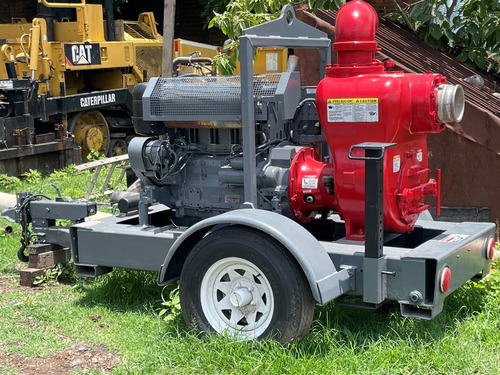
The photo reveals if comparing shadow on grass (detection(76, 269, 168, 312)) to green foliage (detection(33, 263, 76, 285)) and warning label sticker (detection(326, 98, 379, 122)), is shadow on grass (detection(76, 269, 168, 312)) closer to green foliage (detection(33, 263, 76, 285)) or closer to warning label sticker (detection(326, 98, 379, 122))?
green foliage (detection(33, 263, 76, 285))

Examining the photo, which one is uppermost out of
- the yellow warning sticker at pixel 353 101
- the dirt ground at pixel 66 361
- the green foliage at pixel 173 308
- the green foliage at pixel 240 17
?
the green foliage at pixel 240 17

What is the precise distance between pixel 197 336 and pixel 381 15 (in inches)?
221

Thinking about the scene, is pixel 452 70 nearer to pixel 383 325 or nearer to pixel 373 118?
pixel 373 118

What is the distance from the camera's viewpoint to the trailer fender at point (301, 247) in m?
3.96

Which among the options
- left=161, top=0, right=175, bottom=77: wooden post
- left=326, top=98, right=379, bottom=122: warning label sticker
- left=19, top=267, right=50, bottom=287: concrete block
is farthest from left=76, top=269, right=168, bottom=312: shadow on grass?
left=161, top=0, right=175, bottom=77: wooden post

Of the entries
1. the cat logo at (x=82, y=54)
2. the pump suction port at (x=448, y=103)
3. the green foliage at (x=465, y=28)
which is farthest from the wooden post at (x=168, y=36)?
the pump suction port at (x=448, y=103)

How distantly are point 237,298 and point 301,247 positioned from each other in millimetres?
506

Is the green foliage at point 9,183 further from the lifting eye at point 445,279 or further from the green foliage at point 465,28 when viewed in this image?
the lifting eye at point 445,279

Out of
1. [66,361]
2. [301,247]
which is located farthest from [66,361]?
[301,247]

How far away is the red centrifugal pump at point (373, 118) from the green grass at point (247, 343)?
60cm

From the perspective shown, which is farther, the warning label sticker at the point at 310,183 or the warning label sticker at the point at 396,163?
the warning label sticker at the point at 310,183

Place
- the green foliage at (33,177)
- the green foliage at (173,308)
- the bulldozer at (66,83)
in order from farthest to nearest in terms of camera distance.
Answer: the bulldozer at (66,83)
the green foliage at (33,177)
the green foliage at (173,308)

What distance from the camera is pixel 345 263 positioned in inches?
165

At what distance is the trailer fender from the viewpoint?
3.96 m
